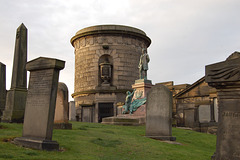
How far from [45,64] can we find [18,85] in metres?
4.56

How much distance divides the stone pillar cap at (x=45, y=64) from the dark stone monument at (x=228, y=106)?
3.95 m

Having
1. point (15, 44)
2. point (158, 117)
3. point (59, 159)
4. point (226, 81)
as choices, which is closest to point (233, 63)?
point (226, 81)

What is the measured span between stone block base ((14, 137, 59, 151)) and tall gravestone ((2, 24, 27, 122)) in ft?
13.7

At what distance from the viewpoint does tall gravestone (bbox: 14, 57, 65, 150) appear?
6.59m

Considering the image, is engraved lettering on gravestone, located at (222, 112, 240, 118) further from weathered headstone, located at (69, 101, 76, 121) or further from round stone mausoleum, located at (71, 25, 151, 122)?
weathered headstone, located at (69, 101, 76, 121)

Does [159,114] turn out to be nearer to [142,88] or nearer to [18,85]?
[18,85]

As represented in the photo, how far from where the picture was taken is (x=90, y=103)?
2605 cm

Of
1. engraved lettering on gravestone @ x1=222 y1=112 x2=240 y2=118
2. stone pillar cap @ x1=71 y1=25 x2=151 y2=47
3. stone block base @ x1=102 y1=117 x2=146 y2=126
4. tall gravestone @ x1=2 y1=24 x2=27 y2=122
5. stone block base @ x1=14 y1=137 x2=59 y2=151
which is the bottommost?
stone block base @ x1=14 y1=137 x2=59 y2=151

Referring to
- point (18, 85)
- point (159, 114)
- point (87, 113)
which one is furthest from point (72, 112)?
point (159, 114)

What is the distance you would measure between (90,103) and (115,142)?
1814cm

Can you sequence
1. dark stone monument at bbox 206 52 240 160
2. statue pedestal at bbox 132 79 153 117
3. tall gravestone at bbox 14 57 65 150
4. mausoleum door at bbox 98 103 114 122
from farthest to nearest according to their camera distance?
1. mausoleum door at bbox 98 103 114 122
2. statue pedestal at bbox 132 79 153 117
3. tall gravestone at bbox 14 57 65 150
4. dark stone monument at bbox 206 52 240 160

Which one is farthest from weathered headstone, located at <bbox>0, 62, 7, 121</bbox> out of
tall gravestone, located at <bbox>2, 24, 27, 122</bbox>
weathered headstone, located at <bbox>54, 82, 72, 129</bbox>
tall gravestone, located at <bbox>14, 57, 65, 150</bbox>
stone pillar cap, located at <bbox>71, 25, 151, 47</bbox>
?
stone pillar cap, located at <bbox>71, 25, 151, 47</bbox>

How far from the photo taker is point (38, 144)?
21.0 feet

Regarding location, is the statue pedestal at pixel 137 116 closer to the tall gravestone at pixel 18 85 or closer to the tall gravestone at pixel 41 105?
the tall gravestone at pixel 18 85
